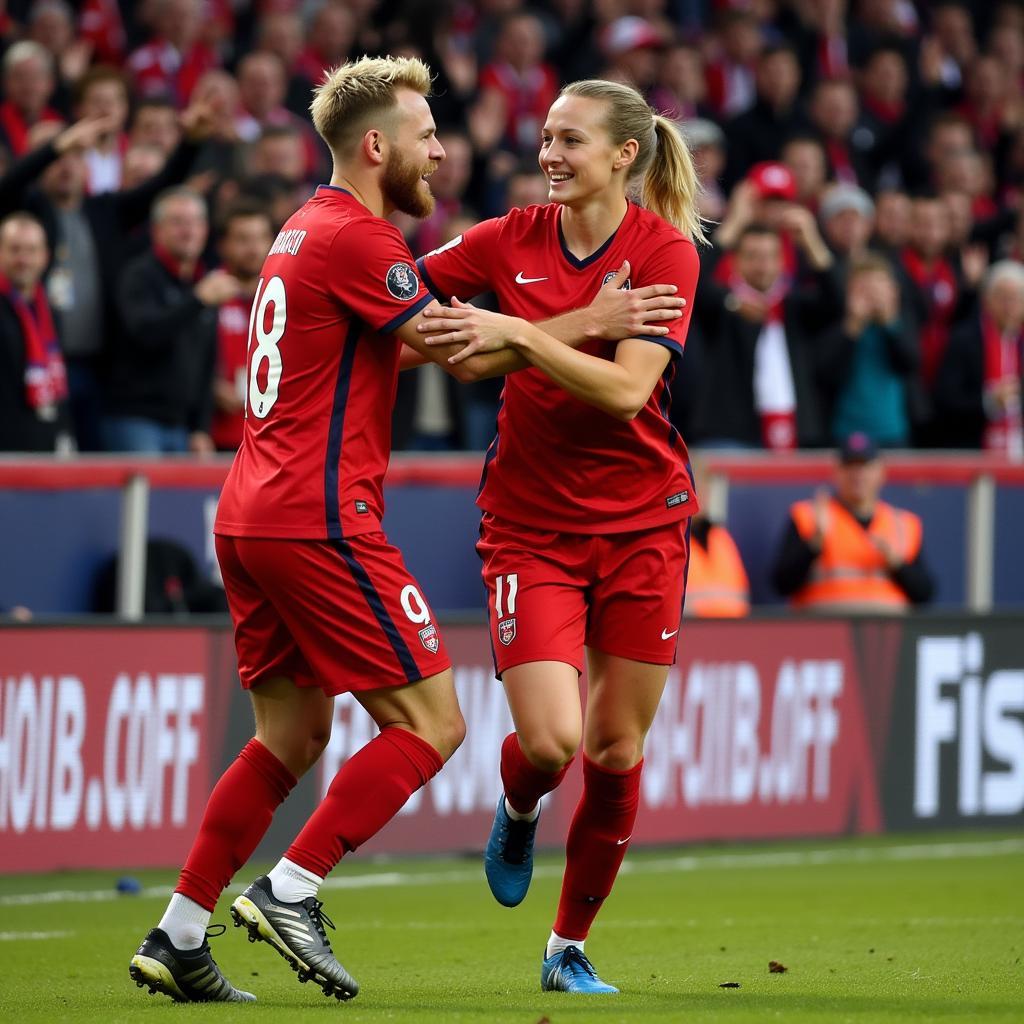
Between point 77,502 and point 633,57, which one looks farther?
point 633,57

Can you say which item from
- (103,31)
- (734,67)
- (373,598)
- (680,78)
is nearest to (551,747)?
(373,598)

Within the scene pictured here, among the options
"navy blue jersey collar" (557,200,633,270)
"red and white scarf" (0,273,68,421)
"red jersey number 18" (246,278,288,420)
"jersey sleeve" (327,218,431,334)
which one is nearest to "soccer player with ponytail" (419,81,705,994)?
"navy blue jersey collar" (557,200,633,270)

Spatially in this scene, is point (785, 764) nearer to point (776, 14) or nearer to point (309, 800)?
point (309, 800)

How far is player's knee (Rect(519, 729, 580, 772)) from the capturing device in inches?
219

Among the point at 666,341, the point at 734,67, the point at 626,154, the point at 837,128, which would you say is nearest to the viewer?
the point at 666,341

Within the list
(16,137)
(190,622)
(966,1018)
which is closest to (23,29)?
(16,137)

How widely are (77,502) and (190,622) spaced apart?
2.44 ft

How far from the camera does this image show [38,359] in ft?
30.5

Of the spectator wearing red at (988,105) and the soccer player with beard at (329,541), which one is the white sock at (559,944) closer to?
the soccer player with beard at (329,541)

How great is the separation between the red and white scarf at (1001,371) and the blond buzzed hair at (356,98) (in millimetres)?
7738

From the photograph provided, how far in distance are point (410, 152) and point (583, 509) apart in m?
1.07

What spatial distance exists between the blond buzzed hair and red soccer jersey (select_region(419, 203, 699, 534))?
63cm

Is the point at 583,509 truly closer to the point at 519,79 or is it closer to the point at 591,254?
the point at 591,254

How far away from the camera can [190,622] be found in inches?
353
